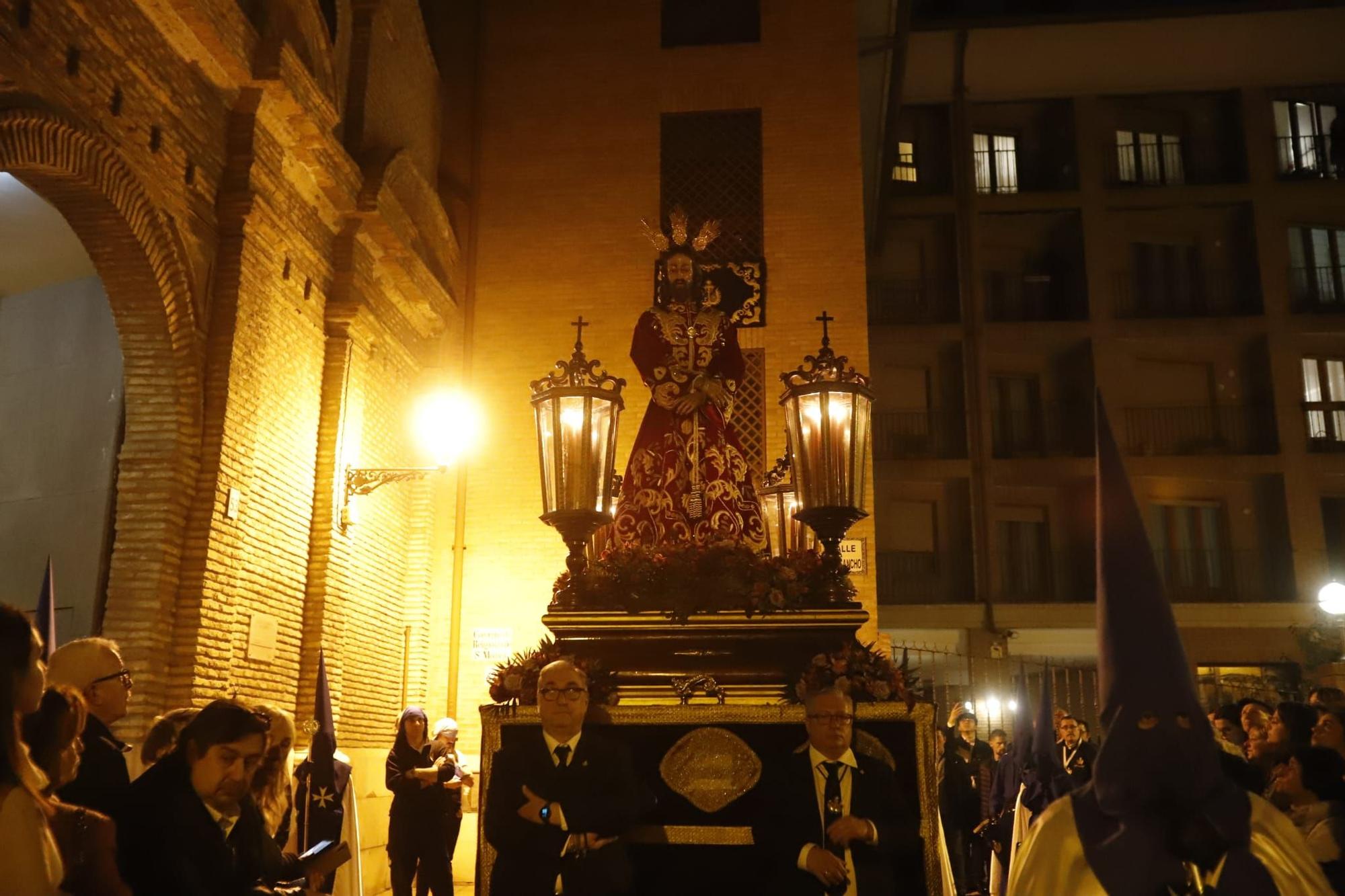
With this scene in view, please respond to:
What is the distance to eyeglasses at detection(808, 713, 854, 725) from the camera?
4.23 metres

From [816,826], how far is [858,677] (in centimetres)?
80

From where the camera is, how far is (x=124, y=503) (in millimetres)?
8719

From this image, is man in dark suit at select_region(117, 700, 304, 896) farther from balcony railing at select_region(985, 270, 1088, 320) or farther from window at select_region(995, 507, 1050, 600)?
balcony railing at select_region(985, 270, 1088, 320)

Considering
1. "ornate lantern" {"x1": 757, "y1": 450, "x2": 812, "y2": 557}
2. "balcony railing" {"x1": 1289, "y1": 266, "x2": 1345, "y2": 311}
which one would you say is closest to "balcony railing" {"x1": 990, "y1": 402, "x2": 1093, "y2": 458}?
"balcony railing" {"x1": 1289, "y1": 266, "x2": 1345, "y2": 311}

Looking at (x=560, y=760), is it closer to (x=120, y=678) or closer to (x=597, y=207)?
(x=120, y=678)

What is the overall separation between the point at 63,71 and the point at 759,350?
8.03 m

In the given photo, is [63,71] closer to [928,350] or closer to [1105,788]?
[1105,788]

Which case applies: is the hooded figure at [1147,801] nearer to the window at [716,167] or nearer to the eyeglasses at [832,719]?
the eyeglasses at [832,719]

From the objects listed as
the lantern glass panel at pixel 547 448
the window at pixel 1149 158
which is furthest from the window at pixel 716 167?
the window at pixel 1149 158

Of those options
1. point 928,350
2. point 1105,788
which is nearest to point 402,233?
point 1105,788

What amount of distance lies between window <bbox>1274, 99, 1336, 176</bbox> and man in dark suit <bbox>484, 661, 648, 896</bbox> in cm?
2382

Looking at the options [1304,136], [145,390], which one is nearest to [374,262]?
[145,390]

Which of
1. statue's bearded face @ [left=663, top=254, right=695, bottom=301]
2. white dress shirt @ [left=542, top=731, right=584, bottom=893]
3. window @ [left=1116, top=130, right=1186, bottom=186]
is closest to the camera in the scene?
white dress shirt @ [left=542, top=731, right=584, bottom=893]

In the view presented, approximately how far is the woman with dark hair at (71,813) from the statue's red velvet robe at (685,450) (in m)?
2.97
